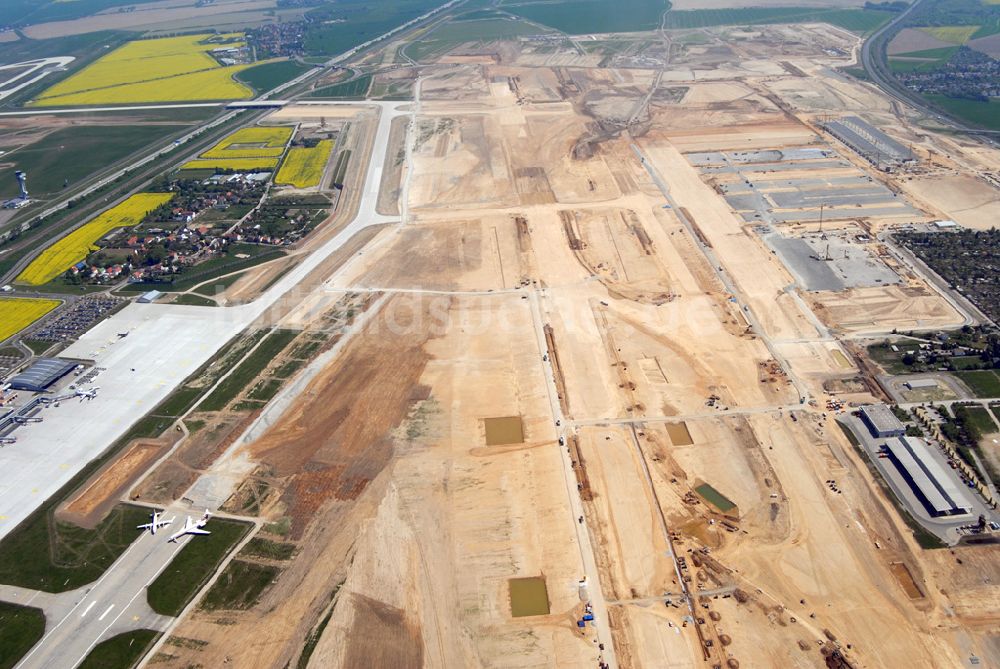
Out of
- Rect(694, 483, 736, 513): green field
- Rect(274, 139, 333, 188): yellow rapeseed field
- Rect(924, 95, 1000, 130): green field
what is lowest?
Rect(694, 483, 736, 513): green field

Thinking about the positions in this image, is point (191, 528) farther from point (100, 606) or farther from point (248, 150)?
point (248, 150)

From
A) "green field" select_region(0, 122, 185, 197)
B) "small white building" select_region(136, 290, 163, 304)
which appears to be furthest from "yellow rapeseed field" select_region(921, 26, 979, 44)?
A: "small white building" select_region(136, 290, 163, 304)

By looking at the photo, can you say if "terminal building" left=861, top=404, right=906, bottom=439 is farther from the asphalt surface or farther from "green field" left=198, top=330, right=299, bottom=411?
"green field" left=198, top=330, right=299, bottom=411

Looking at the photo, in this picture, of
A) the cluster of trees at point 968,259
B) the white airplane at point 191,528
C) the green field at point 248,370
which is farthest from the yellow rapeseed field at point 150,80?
the cluster of trees at point 968,259

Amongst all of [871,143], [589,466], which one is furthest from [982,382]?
[871,143]

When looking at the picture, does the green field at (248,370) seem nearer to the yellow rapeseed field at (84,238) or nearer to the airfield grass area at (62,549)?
the airfield grass area at (62,549)

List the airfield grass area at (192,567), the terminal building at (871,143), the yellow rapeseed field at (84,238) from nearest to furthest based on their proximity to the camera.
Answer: the airfield grass area at (192,567)
the yellow rapeseed field at (84,238)
the terminal building at (871,143)
